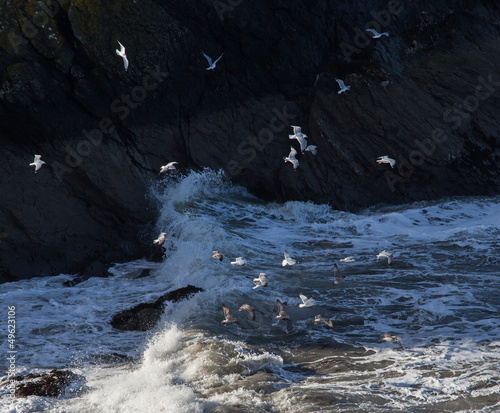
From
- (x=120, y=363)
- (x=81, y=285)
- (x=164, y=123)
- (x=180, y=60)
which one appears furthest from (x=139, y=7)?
(x=120, y=363)

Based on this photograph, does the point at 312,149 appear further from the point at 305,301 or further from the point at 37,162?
the point at 37,162

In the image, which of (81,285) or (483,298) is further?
(81,285)

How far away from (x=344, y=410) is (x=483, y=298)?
13.8 ft

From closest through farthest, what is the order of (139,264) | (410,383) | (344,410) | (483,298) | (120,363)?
(344,410) → (410,383) → (120,363) → (483,298) → (139,264)

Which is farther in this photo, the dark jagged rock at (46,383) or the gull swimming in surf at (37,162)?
the gull swimming in surf at (37,162)

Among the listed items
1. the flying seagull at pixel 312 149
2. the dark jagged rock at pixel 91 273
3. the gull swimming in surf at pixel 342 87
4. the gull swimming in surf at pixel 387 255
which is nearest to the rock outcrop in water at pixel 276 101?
the flying seagull at pixel 312 149

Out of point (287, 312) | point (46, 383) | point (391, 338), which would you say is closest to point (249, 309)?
point (287, 312)

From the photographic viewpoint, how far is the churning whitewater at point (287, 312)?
856cm

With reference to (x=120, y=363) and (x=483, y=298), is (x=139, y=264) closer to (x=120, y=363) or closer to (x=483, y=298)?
(x=120, y=363)

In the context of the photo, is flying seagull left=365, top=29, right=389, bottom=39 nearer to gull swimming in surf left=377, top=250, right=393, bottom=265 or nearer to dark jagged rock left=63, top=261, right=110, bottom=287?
gull swimming in surf left=377, top=250, right=393, bottom=265

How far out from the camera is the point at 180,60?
1612cm

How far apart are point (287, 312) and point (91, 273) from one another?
4787mm

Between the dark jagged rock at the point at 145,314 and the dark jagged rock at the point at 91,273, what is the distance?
2.21 m

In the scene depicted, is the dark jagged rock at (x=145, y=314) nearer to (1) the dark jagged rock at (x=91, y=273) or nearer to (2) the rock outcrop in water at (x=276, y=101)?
(1) the dark jagged rock at (x=91, y=273)
